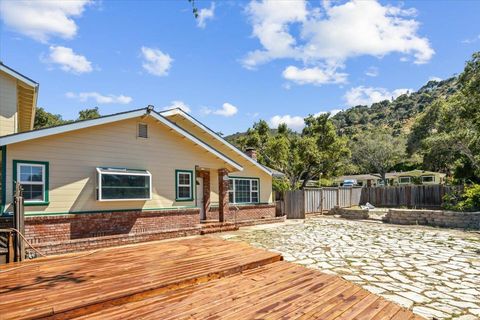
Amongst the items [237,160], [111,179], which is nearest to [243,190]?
[237,160]

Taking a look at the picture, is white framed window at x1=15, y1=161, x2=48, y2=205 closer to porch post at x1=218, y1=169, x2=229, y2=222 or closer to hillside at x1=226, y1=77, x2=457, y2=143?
porch post at x1=218, y1=169, x2=229, y2=222

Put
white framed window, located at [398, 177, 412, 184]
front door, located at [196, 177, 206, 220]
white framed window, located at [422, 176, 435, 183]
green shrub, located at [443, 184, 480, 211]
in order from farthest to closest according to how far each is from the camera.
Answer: white framed window, located at [398, 177, 412, 184], white framed window, located at [422, 176, 435, 183], green shrub, located at [443, 184, 480, 211], front door, located at [196, 177, 206, 220]

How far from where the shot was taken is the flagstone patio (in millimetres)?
4949

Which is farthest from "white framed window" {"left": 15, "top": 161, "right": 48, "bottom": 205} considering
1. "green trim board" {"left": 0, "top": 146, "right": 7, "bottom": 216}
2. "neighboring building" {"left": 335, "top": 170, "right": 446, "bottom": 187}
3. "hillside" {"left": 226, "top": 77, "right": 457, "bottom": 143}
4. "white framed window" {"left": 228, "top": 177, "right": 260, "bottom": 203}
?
"hillside" {"left": 226, "top": 77, "right": 457, "bottom": 143}

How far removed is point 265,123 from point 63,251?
22380mm

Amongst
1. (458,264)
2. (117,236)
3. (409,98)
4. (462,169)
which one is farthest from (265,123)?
(409,98)

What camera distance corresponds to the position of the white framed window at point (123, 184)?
10047 mm

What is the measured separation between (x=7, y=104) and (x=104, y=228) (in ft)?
20.0

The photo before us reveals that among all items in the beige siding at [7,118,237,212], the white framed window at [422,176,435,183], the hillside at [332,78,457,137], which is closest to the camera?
the beige siding at [7,118,237,212]

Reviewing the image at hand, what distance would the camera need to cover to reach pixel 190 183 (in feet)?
41.8

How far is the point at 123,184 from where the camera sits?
1052 centimetres

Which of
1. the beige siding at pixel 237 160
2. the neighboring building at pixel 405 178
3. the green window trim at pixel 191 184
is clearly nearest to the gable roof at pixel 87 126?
the green window trim at pixel 191 184

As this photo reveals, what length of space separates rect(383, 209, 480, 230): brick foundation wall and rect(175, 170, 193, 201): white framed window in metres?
9.78

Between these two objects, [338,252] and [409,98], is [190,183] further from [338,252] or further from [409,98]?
[409,98]
